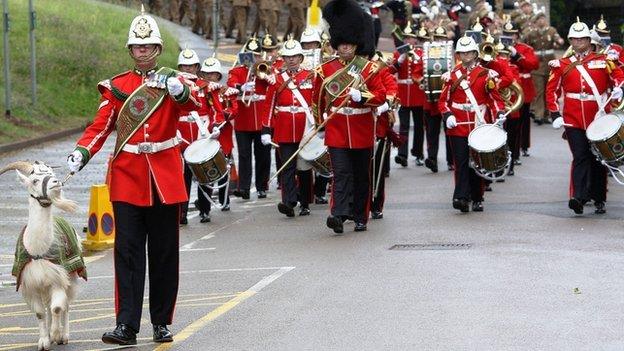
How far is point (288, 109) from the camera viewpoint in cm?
1927

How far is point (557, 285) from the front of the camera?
12.6 metres

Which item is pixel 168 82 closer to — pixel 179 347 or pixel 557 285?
pixel 179 347

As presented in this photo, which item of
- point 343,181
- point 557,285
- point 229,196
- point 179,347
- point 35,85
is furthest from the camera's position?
point 35,85

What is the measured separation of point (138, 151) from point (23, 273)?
1.10 meters

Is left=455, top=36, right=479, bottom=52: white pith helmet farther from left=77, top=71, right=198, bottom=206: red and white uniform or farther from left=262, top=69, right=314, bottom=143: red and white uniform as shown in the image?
left=77, top=71, right=198, bottom=206: red and white uniform

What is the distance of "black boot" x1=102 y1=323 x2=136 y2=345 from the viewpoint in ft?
34.6

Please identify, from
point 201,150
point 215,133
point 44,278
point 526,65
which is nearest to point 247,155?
point 215,133

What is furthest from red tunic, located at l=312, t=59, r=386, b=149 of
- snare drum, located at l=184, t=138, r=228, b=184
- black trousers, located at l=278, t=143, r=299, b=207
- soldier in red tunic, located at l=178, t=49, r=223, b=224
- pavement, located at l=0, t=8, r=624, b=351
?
black trousers, located at l=278, t=143, r=299, b=207

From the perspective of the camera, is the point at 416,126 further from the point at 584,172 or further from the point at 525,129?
the point at 584,172

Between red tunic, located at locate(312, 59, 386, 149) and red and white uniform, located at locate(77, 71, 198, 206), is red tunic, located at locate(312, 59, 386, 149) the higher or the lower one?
the lower one

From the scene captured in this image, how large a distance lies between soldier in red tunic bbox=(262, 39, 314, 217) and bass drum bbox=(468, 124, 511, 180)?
2.02 m

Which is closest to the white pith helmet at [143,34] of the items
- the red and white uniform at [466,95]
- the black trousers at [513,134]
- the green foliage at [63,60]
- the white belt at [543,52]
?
the red and white uniform at [466,95]

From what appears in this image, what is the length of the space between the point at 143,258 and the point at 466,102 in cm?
834

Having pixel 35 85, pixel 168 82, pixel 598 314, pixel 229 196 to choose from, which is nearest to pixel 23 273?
pixel 168 82
